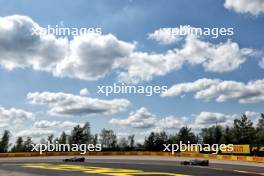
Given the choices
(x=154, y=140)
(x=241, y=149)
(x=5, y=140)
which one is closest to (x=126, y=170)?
(x=241, y=149)

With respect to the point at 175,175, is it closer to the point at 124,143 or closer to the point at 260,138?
the point at 260,138

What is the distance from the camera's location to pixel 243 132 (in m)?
126

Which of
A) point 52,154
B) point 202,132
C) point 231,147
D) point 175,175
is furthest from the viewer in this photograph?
point 202,132

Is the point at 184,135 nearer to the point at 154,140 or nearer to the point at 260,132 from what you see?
the point at 154,140

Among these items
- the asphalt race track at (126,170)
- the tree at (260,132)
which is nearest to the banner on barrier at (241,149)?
the asphalt race track at (126,170)

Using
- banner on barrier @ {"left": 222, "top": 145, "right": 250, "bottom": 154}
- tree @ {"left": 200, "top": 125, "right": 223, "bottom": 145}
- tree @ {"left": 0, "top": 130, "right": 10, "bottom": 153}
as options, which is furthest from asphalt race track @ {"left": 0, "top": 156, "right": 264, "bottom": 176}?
tree @ {"left": 0, "top": 130, "right": 10, "bottom": 153}

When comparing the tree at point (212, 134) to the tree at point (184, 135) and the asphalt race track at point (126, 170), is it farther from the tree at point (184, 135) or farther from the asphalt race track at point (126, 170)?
the asphalt race track at point (126, 170)

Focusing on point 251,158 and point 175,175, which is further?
point 251,158

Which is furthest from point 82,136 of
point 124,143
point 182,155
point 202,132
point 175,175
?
point 175,175

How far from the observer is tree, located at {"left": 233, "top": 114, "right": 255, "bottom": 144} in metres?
123

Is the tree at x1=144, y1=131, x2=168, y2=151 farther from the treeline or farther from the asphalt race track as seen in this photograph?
the asphalt race track

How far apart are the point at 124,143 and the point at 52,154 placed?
4065 inches

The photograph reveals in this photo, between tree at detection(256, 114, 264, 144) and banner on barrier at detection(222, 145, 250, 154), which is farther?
tree at detection(256, 114, 264, 144)

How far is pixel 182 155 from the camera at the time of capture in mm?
77250
